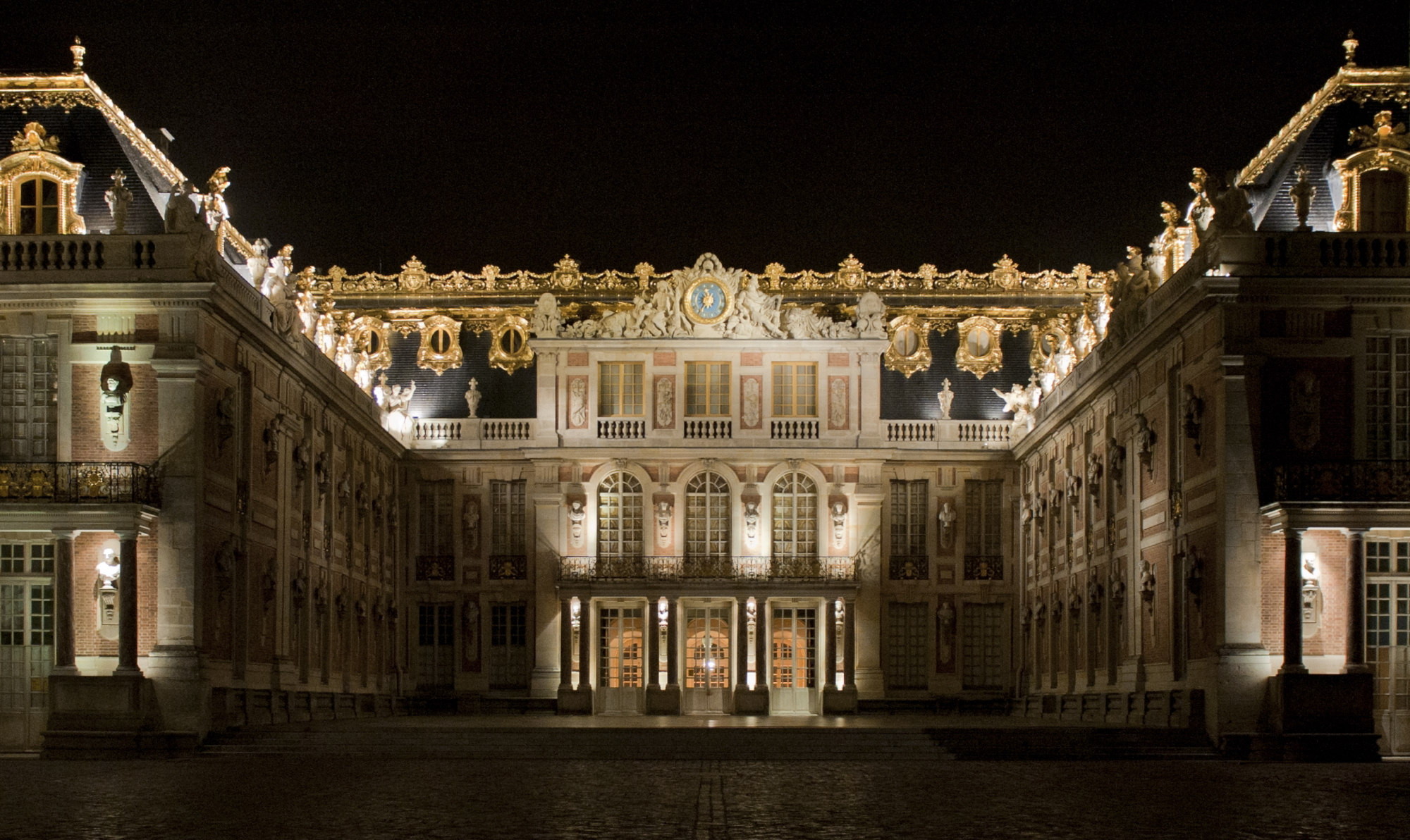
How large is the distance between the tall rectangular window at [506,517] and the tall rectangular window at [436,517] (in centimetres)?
113

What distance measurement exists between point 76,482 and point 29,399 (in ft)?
6.60

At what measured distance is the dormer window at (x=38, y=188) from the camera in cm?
3039

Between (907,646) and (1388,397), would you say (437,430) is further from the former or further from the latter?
(1388,397)

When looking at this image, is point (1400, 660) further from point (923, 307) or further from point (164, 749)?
point (923, 307)

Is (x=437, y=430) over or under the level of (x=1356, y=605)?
over

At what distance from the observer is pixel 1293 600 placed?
27.7m

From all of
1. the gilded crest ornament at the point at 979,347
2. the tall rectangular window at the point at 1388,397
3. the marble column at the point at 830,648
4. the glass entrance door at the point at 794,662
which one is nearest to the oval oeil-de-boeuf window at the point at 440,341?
the glass entrance door at the point at 794,662

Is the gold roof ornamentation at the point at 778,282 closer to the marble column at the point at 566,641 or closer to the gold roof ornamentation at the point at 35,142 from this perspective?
the marble column at the point at 566,641

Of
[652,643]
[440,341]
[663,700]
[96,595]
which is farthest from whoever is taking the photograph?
[440,341]

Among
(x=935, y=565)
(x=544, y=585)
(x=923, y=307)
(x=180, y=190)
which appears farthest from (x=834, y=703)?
(x=180, y=190)

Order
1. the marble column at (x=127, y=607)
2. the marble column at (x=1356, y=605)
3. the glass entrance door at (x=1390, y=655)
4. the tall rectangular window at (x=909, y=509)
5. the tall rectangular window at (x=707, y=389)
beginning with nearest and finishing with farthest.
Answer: the marble column at (x=1356, y=605), the marble column at (x=127, y=607), the glass entrance door at (x=1390, y=655), the tall rectangular window at (x=707, y=389), the tall rectangular window at (x=909, y=509)

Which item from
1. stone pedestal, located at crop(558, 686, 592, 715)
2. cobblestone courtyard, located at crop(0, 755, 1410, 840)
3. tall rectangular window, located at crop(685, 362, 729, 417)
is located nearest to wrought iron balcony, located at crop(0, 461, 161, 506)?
cobblestone courtyard, located at crop(0, 755, 1410, 840)

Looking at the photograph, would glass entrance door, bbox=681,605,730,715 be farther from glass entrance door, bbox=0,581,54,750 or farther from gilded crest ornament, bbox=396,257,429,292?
glass entrance door, bbox=0,581,54,750

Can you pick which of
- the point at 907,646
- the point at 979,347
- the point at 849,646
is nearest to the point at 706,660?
the point at 849,646
